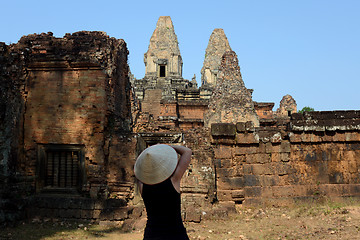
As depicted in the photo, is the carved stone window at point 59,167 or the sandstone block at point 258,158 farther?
the carved stone window at point 59,167

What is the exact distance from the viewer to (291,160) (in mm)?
9047

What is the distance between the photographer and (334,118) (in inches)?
358

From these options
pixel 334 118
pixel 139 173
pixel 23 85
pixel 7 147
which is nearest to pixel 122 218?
→ pixel 7 147

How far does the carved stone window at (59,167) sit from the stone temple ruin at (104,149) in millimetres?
32

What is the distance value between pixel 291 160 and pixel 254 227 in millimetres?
2726

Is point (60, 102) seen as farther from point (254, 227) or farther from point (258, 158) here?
point (254, 227)

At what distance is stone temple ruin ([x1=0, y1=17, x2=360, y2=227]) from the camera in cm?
880

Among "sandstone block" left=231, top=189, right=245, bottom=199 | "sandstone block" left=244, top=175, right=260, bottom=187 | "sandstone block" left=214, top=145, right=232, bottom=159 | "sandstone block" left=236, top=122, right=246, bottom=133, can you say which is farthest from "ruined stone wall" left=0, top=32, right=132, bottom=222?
"sandstone block" left=244, top=175, right=260, bottom=187

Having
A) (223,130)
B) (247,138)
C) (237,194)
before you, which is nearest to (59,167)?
(223,130)

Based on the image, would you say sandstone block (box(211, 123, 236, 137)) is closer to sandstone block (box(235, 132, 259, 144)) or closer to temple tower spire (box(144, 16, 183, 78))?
sandstone block (box(235, 132, 259, 144))

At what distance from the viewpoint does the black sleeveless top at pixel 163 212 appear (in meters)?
2.90

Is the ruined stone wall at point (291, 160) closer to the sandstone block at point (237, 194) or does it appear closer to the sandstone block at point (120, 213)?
the sandstone block at point (237, 194)

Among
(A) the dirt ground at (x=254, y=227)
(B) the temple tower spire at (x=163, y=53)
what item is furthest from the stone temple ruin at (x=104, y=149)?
(B) the temple tower spire at (x=163, y=53)

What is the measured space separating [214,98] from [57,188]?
8.64 m
